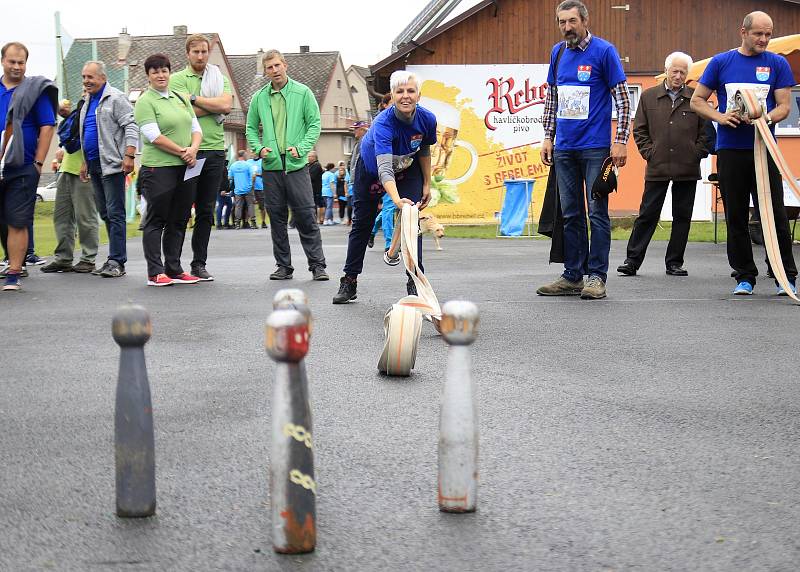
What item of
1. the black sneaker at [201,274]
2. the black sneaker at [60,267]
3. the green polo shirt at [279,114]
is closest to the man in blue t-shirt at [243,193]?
the black sneaker at [60,267]

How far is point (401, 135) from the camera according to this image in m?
8.12

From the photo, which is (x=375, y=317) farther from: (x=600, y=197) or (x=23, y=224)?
(x=23, y=224)

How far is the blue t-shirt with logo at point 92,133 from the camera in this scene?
11.8 m

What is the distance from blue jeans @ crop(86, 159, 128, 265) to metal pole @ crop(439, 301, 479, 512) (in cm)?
850

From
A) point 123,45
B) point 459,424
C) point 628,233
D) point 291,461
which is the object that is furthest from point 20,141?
point 123,45

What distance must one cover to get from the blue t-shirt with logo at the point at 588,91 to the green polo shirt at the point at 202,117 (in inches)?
136

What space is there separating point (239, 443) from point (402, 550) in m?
1.36

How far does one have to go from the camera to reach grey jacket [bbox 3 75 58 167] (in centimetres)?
1016

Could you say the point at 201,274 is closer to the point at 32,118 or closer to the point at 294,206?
the point at 294,206

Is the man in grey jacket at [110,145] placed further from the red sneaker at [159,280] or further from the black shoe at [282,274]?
the black shoe at [282,274]

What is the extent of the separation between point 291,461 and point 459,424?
573 millimetres

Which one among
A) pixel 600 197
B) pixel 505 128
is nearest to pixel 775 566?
pixel 600 197

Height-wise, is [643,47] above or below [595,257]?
above

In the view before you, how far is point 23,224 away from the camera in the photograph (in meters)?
10.1
